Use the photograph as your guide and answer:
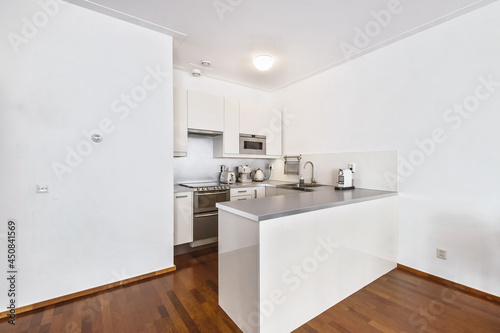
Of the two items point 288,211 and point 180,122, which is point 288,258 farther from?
point 180,122

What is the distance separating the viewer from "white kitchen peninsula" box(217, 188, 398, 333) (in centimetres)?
145

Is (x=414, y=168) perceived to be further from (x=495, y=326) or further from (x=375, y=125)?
(x=495, y=326)

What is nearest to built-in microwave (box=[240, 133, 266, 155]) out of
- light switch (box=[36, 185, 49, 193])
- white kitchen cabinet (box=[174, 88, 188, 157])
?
white kitchen cabinet (box=[174, 88, 188, 157])

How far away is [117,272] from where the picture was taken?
2.24m

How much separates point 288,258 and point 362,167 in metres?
1.85

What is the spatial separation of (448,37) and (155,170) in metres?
3.19

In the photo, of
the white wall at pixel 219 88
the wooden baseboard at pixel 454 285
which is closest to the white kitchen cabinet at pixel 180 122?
the white wall at pixel 219 88

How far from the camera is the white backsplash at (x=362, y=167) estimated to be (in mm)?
2631

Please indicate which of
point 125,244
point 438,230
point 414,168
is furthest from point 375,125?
point 125,244

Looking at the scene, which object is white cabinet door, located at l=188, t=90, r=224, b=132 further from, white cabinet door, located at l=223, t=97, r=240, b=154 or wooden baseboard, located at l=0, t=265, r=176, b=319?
wooden baseboard, located at l=0, t=265, r=176, b=319

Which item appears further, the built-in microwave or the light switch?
the built-in microwave

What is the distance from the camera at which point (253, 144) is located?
3840 millimetres

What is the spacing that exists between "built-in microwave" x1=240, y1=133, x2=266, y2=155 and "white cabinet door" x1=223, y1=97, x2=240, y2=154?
10cm

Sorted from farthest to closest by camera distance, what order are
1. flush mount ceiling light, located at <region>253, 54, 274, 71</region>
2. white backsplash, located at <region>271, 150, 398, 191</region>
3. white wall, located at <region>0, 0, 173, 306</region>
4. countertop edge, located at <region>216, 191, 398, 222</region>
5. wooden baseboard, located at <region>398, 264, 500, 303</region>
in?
flush mount ceiling light, located at <region>253, 54, 274, 71</region>, white backsplash, located at <region>271, 150, 398, 191</region>, wooden baseboard, located at <region>398, 264, 500, 303</region>, white wall, located at <region>0, 0, 173, 306</region>, countertop edge, located at <region>216, 191, 398, 222</region>
